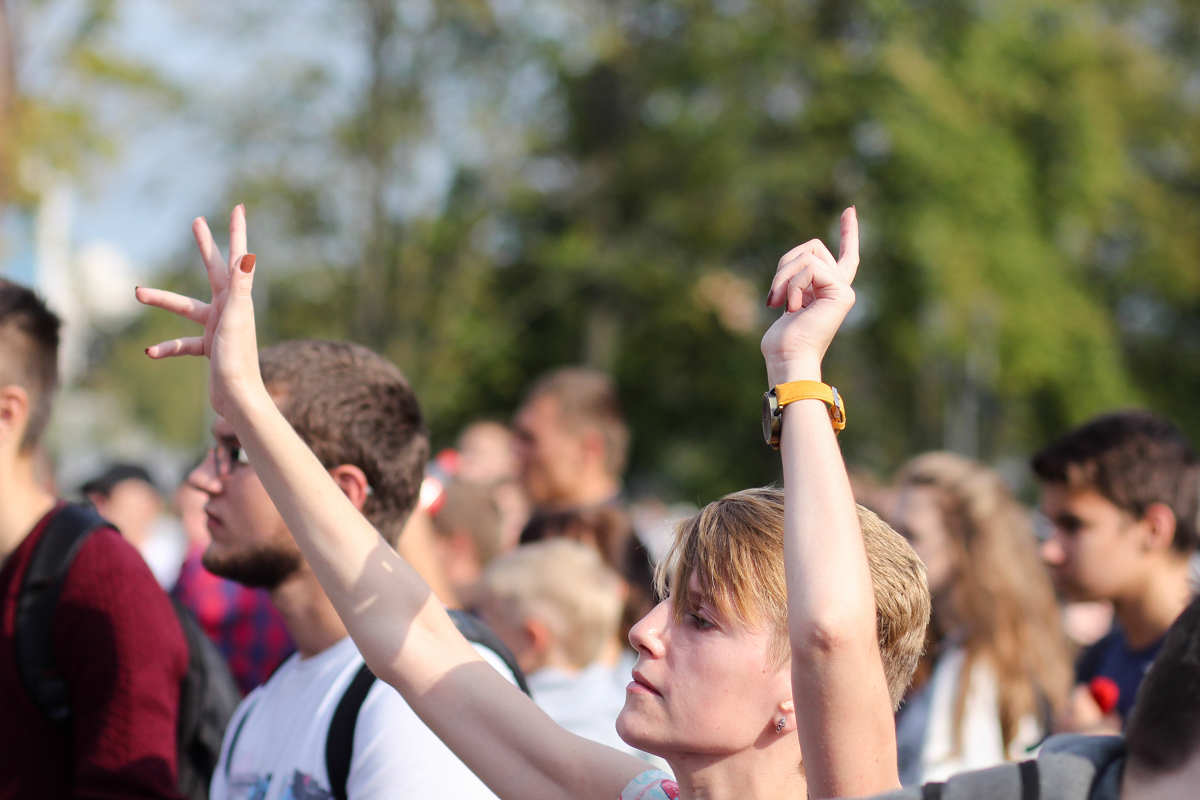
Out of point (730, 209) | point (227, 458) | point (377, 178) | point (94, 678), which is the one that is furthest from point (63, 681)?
point (730, 209)

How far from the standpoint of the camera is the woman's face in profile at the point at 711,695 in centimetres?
189

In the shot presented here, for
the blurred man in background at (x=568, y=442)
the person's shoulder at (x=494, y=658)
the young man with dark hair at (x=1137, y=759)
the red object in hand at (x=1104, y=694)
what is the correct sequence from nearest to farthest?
the young man with dark hair at (x=1137, y=759), the person's shoulder at (x=494, y=658), the red object in hand at (x=1104, y=694), the blurred man in background at (x=568, y=442)

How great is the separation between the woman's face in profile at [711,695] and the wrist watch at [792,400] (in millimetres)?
356

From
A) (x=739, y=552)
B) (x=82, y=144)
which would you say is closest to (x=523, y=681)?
(x=739, y=552)

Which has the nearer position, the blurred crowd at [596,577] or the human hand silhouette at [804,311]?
the human hand silhouette at [804,311]

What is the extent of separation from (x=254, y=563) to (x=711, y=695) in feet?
3.89

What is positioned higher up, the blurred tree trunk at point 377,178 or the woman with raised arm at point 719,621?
the blurred tree trunk at point 377,178

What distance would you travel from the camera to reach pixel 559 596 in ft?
13.7

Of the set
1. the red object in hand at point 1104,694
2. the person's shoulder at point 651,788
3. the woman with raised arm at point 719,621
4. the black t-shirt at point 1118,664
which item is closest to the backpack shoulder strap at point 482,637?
the woman with raised arm at point 719,621

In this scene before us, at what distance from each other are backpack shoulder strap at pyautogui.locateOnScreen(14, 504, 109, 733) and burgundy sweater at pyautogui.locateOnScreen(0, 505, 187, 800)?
0.05 ft

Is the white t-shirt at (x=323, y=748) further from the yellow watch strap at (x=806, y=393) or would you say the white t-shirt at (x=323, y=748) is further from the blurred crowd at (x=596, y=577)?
the yellow watch strap at (x=806, y=393)

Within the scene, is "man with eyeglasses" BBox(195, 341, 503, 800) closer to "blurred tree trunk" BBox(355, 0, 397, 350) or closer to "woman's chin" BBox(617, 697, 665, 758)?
"woman's chin" BBox(617, 697, 665, 758)

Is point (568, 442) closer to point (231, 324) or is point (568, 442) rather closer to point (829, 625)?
point (231, 324)

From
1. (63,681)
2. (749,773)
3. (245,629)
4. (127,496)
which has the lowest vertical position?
(749,773)
